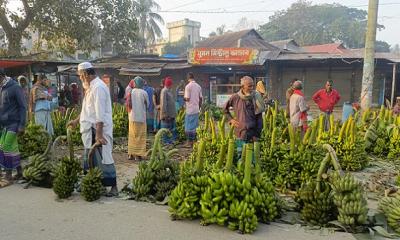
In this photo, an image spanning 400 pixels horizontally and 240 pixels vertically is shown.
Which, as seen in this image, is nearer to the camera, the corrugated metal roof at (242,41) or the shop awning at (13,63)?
the shop awning at (13,63)

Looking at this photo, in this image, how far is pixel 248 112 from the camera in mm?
5434

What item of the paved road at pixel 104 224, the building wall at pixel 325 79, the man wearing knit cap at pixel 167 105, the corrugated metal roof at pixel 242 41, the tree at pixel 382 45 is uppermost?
the tree at pixel 382 45

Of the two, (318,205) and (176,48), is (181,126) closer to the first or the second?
(318,205)

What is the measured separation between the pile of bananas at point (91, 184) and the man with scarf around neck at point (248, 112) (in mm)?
2023

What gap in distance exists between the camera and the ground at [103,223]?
13.1 feet

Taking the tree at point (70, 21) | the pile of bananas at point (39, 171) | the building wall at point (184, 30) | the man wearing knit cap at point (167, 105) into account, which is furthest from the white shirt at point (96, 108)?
the building wall at point (184, 30)

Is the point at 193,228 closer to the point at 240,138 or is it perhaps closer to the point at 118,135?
the point at 240,138

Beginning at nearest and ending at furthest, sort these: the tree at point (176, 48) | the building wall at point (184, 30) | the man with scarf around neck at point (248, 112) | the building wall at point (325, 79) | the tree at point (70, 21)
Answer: the man with scarf around neck at point (248, 112) → the tree at point (70, 21) → the building wall at point (325, 79) → the tree at point (176, 48) → the building wall at point (184, 30)

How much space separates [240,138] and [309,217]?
171 centimetres

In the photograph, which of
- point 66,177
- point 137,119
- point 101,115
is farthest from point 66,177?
point 137,119

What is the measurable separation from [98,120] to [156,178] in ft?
3.55

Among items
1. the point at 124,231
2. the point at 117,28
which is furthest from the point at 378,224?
the point at 117,28

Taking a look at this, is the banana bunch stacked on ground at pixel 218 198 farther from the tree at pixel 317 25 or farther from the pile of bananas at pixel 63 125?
the tree at pixel 317 25

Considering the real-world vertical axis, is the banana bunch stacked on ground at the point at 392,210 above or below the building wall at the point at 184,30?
below
